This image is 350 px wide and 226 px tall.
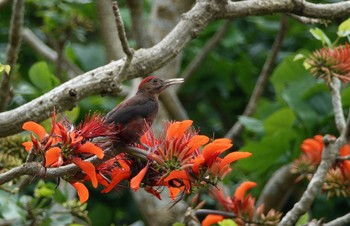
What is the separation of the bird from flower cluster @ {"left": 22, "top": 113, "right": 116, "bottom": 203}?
0.07 m

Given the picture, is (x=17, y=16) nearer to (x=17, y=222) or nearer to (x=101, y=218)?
(x=17, y=222)

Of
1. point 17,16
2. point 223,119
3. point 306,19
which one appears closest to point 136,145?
point 17,16

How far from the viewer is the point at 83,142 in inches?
80.5

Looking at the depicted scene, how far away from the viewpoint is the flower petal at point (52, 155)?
1.97 m

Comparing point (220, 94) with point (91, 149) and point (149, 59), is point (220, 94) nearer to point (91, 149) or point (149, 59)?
point (149, 59)

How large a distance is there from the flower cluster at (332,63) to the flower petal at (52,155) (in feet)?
4.56

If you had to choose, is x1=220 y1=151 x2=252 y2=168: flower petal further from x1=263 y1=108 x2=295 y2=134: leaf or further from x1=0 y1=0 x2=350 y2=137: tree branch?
x1=263 y1=108 x2=295 y2=134: leaf

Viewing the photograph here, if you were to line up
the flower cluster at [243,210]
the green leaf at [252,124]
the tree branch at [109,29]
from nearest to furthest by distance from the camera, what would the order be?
1. the flower cluster at [243,210]
2. the tree branch at [109,29]
3. the green leaf at [252,124]

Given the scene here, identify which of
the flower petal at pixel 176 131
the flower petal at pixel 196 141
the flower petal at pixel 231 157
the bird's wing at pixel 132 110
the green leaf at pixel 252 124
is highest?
the bird's wing at pixel 132 110

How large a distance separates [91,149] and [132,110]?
0.35 meters

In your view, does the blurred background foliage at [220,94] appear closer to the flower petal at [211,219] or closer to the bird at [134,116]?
the flower petal at [211,219]

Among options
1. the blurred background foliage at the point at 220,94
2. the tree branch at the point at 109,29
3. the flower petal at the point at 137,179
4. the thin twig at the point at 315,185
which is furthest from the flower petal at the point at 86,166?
the tree branch at the point at 109,29

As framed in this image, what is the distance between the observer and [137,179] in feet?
6.65

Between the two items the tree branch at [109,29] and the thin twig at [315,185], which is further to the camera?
the tree branch at [109,29]
